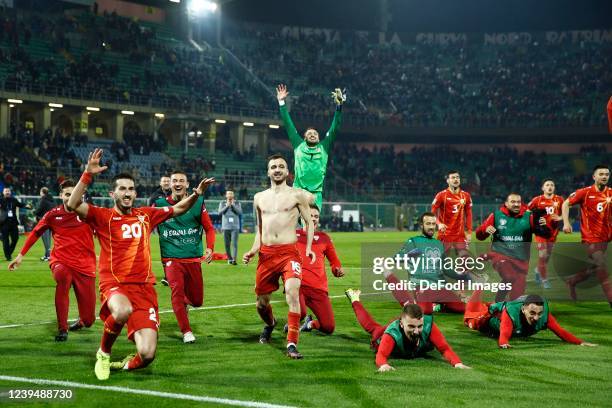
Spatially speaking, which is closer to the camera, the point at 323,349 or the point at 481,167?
the point at 323,349

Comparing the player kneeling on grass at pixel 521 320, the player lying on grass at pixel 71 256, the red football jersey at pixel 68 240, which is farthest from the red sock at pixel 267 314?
the player kneeling on grass at pixel 521 320

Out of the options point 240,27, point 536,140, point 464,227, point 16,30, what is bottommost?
point 464,227

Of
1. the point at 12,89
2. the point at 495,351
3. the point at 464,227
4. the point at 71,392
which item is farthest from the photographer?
the point at 12,89

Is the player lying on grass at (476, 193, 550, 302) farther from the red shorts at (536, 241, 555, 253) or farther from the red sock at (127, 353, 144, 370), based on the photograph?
the red sock at (127, 353, 144, 370)

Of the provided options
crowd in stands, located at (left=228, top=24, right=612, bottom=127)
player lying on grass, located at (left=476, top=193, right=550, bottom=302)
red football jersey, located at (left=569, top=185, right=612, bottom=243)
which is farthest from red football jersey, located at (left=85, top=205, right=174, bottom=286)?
crowd in stands, located at (left=228, top=24, right=612, bottom=127)

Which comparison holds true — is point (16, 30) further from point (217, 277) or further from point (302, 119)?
point (217, 277)

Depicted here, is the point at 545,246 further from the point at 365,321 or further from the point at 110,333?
the point at 110,333

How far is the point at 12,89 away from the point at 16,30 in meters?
5.51

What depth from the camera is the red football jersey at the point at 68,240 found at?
33.1ft

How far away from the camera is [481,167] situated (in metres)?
63.7

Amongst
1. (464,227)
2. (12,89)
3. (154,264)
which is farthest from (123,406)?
(12,89)

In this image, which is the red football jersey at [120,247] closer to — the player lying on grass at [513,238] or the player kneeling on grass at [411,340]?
the player kneeling on grass at [411,340]

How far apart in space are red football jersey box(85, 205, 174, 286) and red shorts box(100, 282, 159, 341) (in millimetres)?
63

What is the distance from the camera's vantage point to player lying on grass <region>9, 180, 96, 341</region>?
32.8 ft
